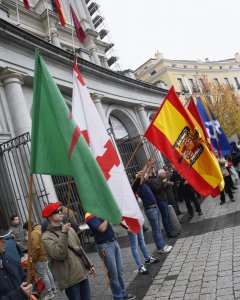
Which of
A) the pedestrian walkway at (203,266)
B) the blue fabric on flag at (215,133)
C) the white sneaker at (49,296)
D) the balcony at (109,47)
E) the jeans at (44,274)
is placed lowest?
the pedestrian walkway at (203,266)

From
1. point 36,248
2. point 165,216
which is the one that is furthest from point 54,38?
point 36,248

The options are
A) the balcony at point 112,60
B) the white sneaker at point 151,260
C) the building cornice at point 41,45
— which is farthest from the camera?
the balcony at point 112,60

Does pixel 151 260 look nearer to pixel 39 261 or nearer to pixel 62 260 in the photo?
pixel 39 261

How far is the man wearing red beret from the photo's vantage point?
3865 mm

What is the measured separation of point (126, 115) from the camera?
19328 mm

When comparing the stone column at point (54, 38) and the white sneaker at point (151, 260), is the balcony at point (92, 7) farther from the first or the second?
the white sneaker at point (151, 260)

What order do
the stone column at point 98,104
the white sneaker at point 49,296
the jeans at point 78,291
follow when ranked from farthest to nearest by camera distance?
the stone column at point 98,104 → the white sneaker at point 49,296 → the jeans at point 78,291

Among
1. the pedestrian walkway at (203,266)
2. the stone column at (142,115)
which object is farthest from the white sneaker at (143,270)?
the stone column at (142,115)

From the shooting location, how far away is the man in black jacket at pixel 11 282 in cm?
297

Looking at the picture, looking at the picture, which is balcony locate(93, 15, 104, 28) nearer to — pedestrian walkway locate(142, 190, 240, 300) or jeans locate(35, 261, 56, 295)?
pedestrian walkway locate(142, 190, 240, 300)

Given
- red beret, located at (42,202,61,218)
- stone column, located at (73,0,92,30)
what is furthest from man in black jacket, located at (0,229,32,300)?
stone column, located at (73,0,92,30)

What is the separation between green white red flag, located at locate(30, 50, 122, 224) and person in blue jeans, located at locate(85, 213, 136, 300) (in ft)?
5.98

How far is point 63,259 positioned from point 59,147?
168 centimetres

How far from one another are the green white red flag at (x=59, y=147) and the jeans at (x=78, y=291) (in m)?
1.79
